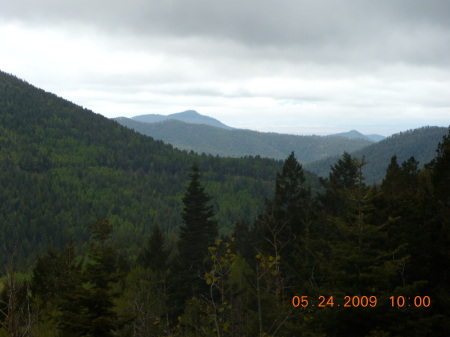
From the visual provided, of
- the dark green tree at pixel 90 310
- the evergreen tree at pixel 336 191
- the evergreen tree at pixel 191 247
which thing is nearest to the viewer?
the dark green tree at pixel 90 310

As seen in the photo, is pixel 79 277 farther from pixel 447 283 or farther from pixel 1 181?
pixel 1 181

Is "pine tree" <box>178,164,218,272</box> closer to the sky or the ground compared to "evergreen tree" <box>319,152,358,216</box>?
closer to the ground

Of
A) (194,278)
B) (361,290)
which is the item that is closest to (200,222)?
(194,278)

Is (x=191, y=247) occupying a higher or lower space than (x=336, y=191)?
lower

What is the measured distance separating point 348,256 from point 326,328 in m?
2.79

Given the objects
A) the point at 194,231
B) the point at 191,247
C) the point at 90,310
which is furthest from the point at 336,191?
the point at 90,310

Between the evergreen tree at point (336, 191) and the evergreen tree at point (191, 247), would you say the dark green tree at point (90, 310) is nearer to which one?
the evergreen tree at point (336, 191)

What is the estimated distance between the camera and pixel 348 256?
13180 mm

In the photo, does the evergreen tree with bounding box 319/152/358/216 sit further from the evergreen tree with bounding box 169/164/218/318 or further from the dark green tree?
the dark green tree

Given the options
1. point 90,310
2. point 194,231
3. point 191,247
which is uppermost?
point 90,310

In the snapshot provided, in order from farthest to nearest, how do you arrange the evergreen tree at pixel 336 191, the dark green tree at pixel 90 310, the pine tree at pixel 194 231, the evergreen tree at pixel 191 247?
the pine tree at pixel 194 231, the evergreen tree at pixel 191 247, the evergreen tree at pixel 336 191, the dark green tree at pixel 90 310

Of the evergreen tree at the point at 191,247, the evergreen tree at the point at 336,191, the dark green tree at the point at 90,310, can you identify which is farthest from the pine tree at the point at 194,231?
the dark green tree at the point at 90,310

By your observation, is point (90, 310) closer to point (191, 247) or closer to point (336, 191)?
point (336, 191)

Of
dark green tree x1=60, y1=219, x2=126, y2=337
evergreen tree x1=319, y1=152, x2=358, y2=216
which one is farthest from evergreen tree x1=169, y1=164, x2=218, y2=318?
dark green tree x1=60, y1=219, x2=126, y2=337
